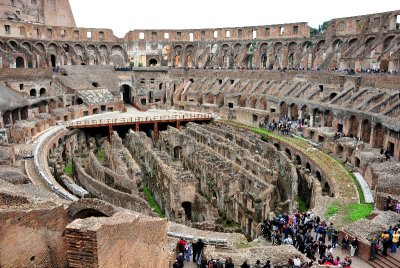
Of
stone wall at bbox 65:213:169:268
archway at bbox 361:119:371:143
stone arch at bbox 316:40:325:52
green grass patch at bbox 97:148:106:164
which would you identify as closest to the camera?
stone wall at bbox 65:213:169:268

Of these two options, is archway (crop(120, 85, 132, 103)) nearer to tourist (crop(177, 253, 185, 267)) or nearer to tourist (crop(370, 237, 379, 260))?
tourist (crop(177, 253, 185, 267))

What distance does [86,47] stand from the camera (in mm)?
56406

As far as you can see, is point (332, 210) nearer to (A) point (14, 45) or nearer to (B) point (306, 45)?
(B) point (306, 45)

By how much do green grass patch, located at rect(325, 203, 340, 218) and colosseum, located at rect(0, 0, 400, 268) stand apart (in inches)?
3.9

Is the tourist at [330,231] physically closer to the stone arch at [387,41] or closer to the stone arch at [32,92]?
the stone arch at [387,41]

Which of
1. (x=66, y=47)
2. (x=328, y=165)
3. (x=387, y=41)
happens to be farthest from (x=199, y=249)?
(x=66, y=47)

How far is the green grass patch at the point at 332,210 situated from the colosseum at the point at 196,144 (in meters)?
0.10

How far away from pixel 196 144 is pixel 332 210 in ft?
45.7

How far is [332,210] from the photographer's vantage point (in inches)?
677

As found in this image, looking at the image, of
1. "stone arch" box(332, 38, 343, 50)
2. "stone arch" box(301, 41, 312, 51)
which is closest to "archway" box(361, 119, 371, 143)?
"stone arch" box(332, 38, 343, 50)

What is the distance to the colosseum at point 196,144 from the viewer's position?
38.9 feet

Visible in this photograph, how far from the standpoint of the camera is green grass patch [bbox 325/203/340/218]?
16.8 meters

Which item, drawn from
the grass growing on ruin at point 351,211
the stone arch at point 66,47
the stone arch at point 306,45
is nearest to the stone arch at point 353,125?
the grass growing on ruin at point 351,211

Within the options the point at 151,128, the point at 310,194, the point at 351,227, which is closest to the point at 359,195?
the point at 310,194
